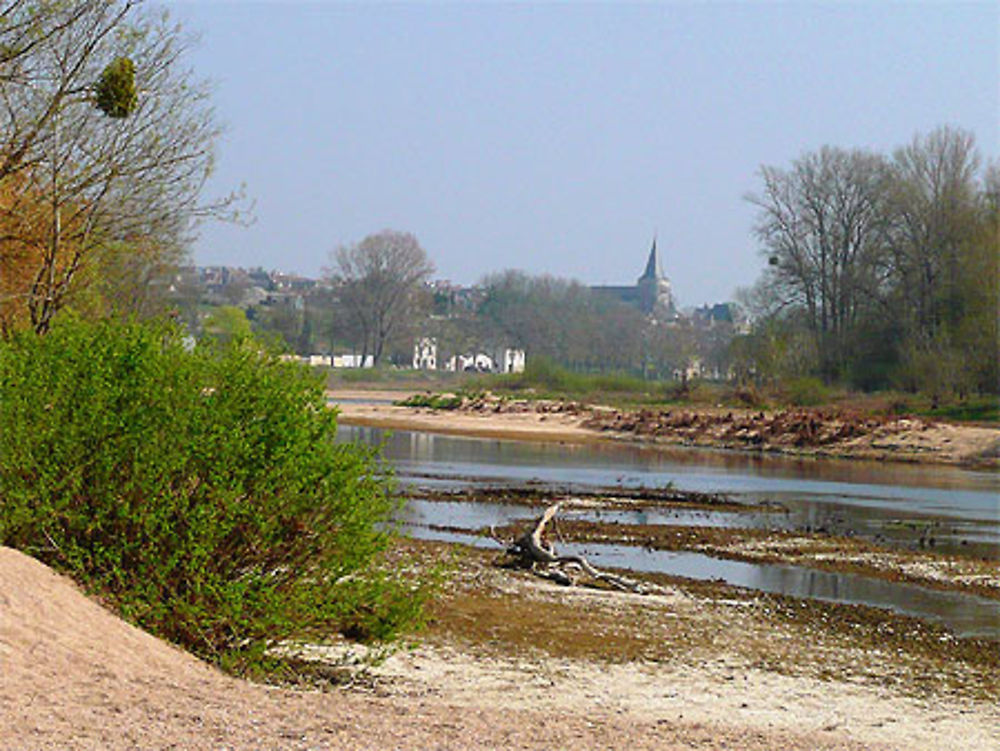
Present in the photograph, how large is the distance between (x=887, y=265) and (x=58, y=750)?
7004 centimetres

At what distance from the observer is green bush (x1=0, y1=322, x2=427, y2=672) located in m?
9.90

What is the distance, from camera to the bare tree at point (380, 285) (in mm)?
122062

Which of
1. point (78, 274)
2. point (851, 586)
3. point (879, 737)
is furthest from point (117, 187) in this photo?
point (879, 737)

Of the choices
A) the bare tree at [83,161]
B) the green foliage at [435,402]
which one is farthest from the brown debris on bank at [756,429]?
the bare tree at [83,161]

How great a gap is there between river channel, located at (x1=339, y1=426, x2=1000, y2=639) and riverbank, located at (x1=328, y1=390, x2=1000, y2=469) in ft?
10.5

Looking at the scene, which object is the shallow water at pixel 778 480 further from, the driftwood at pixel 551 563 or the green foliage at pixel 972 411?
the green foliage at pixel 972 411

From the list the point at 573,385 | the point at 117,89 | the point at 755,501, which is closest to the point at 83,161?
the point at 117,89

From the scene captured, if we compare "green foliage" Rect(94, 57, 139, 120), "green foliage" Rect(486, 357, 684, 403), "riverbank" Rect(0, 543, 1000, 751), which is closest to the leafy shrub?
"green foliage" Rect(486, 357, 684, 403)

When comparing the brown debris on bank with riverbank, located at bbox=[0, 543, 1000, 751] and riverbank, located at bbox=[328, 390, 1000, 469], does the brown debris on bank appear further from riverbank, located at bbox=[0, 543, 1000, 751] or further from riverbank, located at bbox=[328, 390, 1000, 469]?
riverbank, located at bbox=[0, 543, 1000, 751]

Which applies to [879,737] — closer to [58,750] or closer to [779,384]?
[58,750]

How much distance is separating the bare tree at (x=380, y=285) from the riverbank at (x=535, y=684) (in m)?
108

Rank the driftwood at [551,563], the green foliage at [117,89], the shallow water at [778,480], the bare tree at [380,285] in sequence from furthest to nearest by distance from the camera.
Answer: the bare tree at [380,285] < the shallow water at [778,480] < the driftwood at [551,563] < the green foliage at [117,89]

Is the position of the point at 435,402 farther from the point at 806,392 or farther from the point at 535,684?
the point at 535,684

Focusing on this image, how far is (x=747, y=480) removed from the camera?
3691 cm
